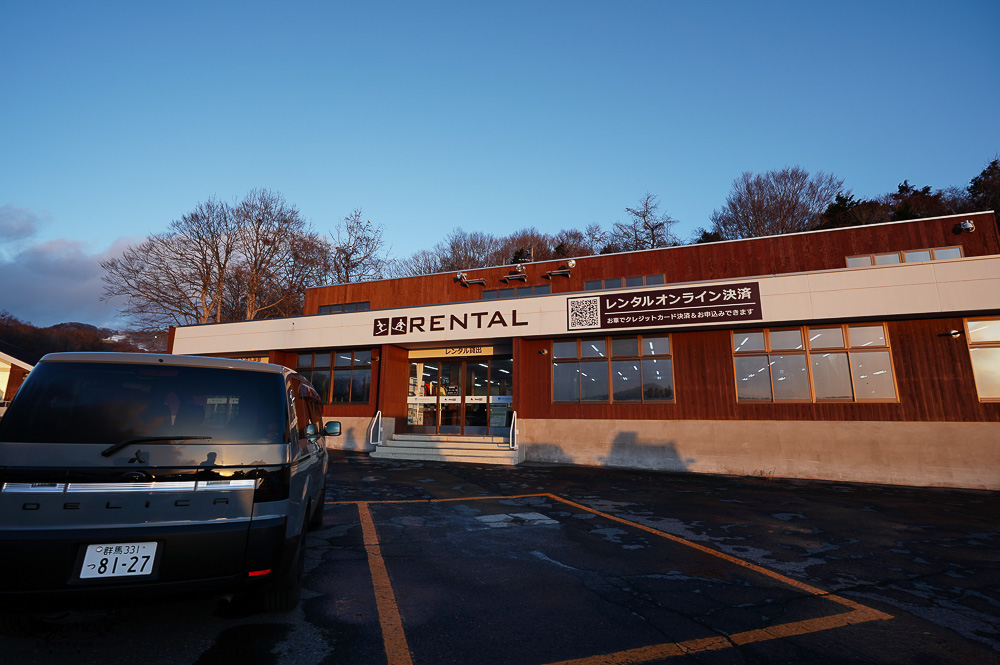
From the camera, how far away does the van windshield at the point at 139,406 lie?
2.77 m

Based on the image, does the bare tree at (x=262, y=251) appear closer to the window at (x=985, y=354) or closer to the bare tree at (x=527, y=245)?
the bare tree at (x=527, y=245)

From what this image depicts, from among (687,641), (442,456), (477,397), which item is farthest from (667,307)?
(687,641)

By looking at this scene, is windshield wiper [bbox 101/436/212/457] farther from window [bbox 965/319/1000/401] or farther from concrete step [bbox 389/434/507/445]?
window [bbox 965/319/1000/401]

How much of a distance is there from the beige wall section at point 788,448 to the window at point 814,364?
82 centimetres

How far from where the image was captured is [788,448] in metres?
12.6

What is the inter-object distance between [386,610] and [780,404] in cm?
1270

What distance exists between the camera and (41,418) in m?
2.76

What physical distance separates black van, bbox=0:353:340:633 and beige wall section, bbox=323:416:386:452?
1341 centimetres

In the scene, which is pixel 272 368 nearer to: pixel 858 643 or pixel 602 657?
pixel 602 657

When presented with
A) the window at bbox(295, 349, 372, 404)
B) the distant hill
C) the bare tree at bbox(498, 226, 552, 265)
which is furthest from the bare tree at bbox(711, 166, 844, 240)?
the distant hill

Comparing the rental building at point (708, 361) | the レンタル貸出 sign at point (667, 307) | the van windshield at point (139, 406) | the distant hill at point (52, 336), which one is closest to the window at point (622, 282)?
the rental building at point (708, 361)

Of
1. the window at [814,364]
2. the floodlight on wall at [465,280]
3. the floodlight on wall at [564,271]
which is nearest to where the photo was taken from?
the window at [814,364]

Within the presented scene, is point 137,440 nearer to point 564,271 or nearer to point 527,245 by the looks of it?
point 564,271

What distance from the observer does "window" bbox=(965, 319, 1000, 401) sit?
11.6 m
